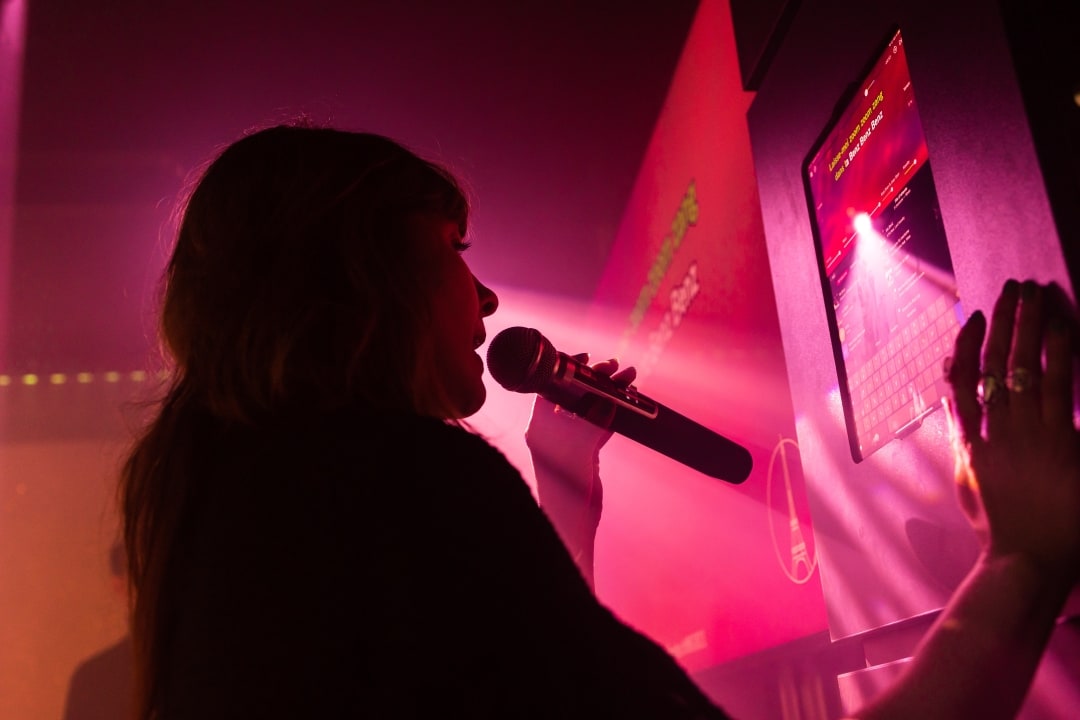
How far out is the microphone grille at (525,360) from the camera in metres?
1.23

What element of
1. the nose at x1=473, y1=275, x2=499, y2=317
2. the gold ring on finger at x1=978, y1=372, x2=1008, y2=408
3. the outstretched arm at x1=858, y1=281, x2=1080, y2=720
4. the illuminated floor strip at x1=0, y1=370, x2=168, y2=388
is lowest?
the illuminated floor strip at x1=0, y1=370, x2=168, y2=388

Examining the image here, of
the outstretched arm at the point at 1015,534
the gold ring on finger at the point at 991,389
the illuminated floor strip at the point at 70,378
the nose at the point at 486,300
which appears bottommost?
the illuminated floor strip at the point at 70,378

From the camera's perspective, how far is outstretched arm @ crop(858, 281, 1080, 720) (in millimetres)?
576

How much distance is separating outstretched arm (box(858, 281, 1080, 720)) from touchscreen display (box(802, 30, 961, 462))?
0.15 meters

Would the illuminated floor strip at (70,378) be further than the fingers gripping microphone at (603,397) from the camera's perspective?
Yes

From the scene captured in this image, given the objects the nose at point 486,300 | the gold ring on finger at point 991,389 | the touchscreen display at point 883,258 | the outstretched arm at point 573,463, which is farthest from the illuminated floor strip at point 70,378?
the gold ring on finger at point 991,389

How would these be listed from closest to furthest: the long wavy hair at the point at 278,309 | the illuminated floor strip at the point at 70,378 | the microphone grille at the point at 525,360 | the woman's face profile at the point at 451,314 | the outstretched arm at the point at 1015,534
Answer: the outstretched arm at the point at 1015,534 → the long wavy hair at the point at 278,309 → the woman's face profile at the point at 451,314 → the microphone grille at the point at 525,360 → the illuminated floor strip at the point at 70,378

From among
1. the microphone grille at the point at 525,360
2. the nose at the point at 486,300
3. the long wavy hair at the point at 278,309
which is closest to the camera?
the long wavy hair at the point at 278,309

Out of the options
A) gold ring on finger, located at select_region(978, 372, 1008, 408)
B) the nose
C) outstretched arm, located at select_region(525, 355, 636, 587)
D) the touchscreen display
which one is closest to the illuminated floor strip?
outstretched arm, located at select_region(525, 355, 636, 587)

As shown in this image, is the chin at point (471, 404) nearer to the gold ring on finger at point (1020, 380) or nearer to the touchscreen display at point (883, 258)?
the touchscreen display at point (883, 258)

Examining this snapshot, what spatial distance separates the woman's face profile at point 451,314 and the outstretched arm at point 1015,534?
0.51 metres

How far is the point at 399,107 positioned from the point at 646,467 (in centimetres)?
125

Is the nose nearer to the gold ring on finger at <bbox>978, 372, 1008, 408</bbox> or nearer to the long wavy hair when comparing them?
the long wavy hair

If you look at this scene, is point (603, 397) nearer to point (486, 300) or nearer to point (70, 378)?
point (486, 300)
